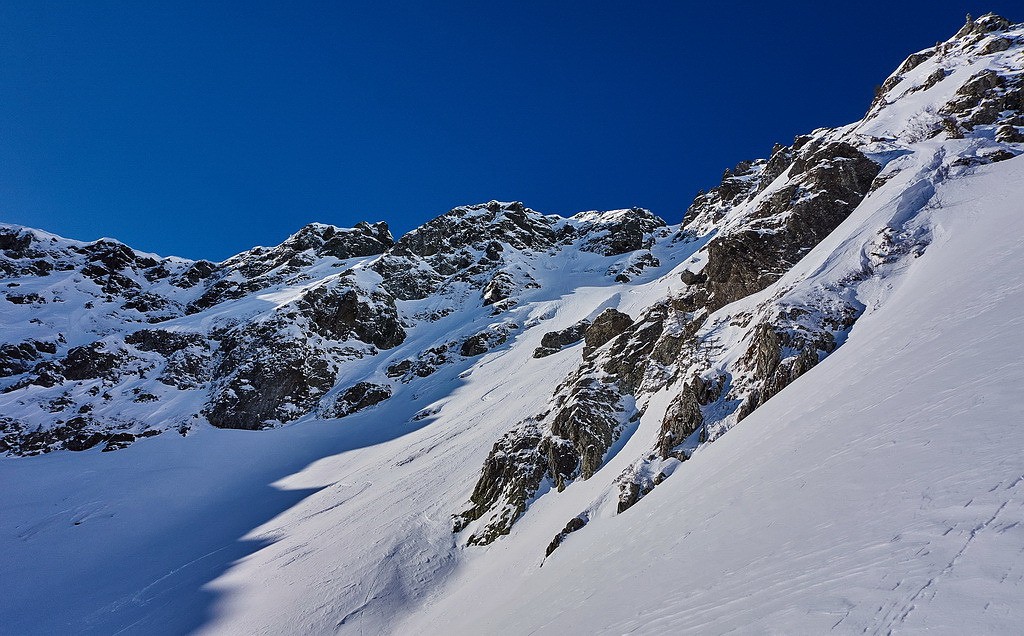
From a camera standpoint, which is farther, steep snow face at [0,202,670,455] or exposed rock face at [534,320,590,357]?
steep snow face at [0,202,670,455]

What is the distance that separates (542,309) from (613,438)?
162 ft

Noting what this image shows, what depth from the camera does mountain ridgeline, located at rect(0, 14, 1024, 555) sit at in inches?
811

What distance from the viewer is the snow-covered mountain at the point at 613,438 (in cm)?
652

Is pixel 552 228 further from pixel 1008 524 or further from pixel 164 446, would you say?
pixel 1008 524

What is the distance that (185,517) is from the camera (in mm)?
38156

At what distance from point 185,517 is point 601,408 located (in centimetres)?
3475

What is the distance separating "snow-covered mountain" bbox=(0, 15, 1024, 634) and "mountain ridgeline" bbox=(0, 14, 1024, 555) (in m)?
0.26

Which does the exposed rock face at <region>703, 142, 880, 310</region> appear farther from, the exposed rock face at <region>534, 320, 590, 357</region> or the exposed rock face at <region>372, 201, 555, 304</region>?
the exposed rock face at <region>372, 201, 555, 304</region>

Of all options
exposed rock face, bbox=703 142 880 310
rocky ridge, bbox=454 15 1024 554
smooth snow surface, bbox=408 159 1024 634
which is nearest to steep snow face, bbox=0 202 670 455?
rocky ridge, bbox=454 15 1024 554

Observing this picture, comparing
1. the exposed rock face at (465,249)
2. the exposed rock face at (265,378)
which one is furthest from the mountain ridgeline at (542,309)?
the exposed rock face at (465,249)

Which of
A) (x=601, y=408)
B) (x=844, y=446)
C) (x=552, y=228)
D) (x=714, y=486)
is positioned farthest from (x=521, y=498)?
(x=552, y=228)

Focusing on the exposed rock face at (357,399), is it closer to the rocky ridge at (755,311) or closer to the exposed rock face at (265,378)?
the exposed rock face at (265,378)

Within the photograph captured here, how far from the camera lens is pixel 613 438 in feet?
77.1

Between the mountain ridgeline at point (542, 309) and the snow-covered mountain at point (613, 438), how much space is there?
0.26 meters
